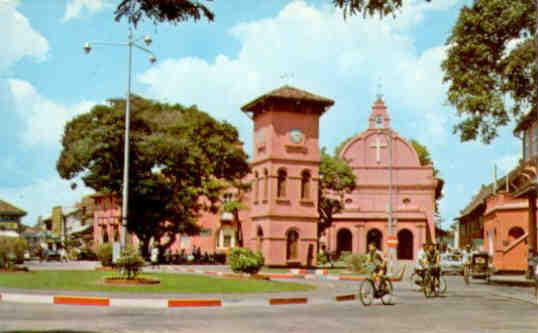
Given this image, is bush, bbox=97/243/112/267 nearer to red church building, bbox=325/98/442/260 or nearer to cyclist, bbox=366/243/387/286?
cyclist, bbox=366/243/387/286

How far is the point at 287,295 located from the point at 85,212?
→ 2795 inches

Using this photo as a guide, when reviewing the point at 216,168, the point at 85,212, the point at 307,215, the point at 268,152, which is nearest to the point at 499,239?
the point at 307,215

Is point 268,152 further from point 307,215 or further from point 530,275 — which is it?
point 530,275

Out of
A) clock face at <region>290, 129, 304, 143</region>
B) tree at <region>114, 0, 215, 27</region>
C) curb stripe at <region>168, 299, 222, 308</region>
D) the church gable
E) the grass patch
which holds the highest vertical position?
the church gable

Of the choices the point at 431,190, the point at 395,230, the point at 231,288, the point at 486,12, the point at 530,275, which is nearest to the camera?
the point at 231,288

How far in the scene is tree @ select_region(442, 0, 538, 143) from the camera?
990 inches

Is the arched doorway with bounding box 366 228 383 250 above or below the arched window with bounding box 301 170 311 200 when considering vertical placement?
below

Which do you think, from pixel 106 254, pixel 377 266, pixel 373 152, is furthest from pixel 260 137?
pixel 377 266

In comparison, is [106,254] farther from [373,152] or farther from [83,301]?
[373,152]

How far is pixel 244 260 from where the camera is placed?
26.0 m

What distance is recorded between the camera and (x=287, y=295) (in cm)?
1961

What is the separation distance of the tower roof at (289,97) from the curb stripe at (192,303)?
90.0ft

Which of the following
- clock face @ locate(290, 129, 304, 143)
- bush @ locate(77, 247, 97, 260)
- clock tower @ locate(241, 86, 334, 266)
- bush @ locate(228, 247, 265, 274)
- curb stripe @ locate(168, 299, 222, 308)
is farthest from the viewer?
bush @ locate(77, 247, 97, 260)

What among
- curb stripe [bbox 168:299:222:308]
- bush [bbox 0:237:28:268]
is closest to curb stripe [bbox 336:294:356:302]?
curb stripe [bbox 168:299:222:308]
